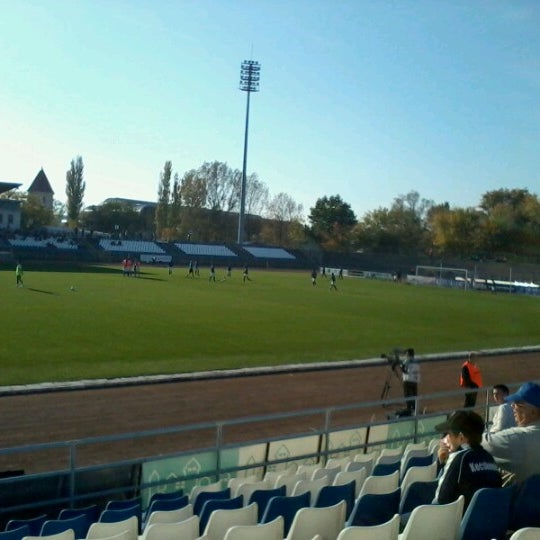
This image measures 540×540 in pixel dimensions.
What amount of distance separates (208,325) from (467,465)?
26.5 m

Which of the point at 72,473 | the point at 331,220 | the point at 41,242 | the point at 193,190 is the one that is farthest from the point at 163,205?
the point at 72,473

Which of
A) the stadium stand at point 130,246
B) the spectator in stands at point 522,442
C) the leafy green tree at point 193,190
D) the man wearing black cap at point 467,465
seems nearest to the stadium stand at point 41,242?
the stadium stand at point 130,246

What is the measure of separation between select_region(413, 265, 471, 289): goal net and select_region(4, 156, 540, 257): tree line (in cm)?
1816

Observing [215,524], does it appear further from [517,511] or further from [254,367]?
[254,367]

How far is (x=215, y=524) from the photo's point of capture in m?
5.63

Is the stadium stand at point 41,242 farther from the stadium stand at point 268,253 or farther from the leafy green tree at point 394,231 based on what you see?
the leafy green tree at point 394,231

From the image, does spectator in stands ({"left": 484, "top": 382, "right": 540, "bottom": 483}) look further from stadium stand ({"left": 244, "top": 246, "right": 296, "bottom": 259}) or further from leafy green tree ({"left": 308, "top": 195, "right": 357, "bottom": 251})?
leafy green tree ({"left": 308, "top": 195, "right": 357, "bottom": 251})

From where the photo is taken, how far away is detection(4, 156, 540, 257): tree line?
105250 millimetres

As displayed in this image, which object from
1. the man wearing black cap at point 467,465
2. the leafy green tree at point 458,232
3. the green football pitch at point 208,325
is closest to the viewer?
the man wearing black cap at point 467,465

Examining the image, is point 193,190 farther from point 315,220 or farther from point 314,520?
point 314,520

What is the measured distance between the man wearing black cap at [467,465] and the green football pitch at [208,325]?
1511 cm

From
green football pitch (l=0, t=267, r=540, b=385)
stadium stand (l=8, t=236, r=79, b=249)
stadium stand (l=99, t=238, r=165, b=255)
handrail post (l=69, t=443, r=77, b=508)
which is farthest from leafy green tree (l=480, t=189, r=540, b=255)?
handrail post (l=69, t=443, r=77, b=508)

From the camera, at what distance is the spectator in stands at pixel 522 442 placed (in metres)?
6.13

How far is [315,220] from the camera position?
405ft
